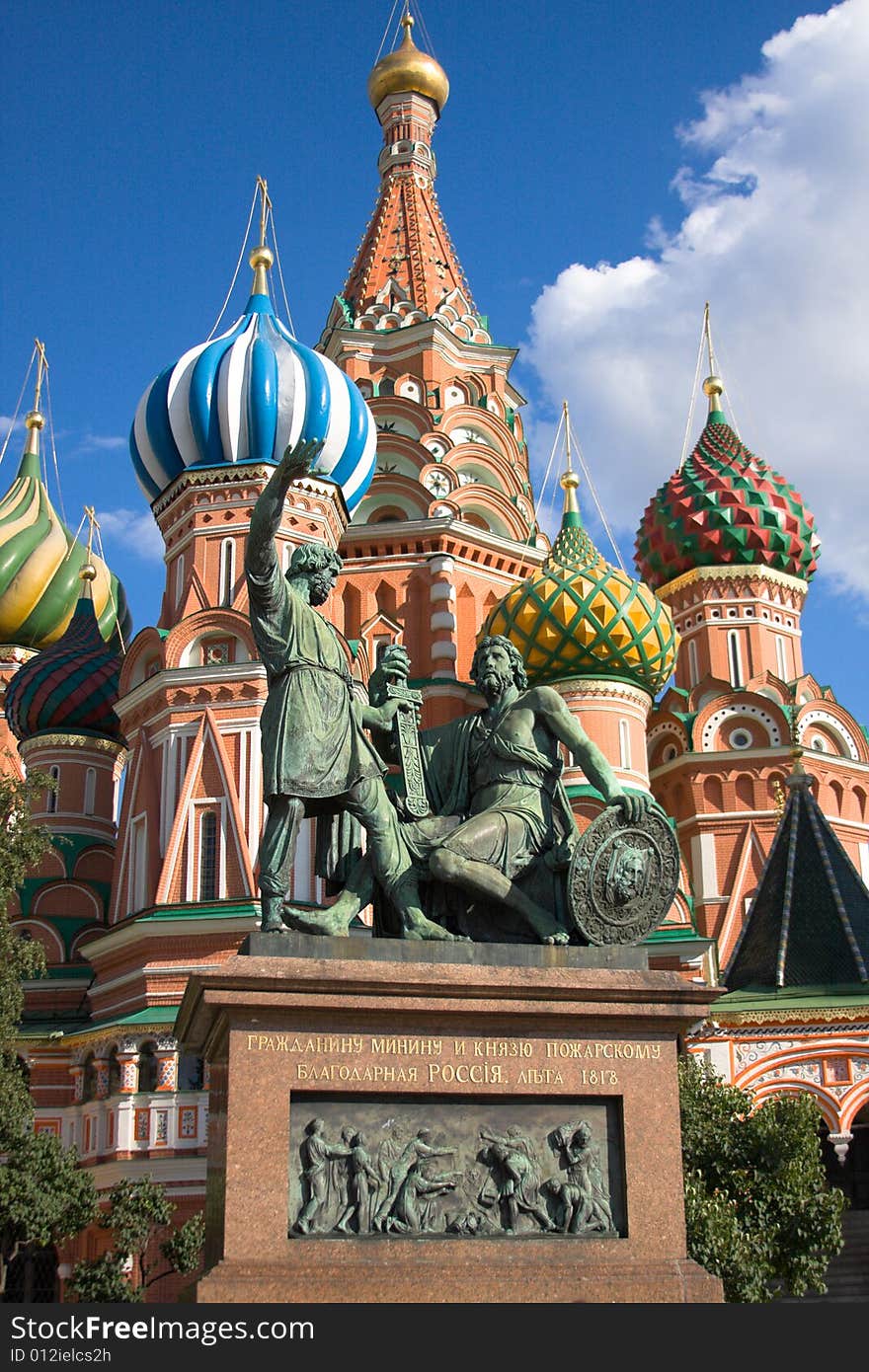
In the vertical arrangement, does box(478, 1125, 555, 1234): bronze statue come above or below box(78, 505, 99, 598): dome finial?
below

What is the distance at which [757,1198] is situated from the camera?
1583 centimetres

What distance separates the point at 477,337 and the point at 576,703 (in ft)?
41.1

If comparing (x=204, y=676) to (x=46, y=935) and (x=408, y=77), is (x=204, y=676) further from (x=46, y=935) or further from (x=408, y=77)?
(x=408, y=77)

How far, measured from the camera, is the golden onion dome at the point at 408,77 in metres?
42.5

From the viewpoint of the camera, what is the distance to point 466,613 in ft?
106

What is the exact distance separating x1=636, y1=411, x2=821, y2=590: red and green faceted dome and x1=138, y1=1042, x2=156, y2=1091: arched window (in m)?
17.6

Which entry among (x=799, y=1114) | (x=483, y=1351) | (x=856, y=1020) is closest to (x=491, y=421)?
(x=856, y=1020)

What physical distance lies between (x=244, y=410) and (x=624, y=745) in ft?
29.5

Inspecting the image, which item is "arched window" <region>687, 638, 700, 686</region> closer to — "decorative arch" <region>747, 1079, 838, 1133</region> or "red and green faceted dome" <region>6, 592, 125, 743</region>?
"red and green faceted dome" <region>6, 592, 125, 743</region>

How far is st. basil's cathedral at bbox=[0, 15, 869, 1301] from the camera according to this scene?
2333cm

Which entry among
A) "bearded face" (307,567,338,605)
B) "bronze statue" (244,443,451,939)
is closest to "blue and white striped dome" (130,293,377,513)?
"bearded face" (307,567,338,605)

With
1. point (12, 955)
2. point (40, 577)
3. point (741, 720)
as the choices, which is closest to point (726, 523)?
point (741, 720)

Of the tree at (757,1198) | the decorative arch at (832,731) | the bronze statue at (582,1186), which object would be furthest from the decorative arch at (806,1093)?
the bronze statue at (582,1186)

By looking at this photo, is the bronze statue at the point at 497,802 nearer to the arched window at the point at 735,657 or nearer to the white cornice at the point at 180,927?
the white cornice at the point at 180,927
